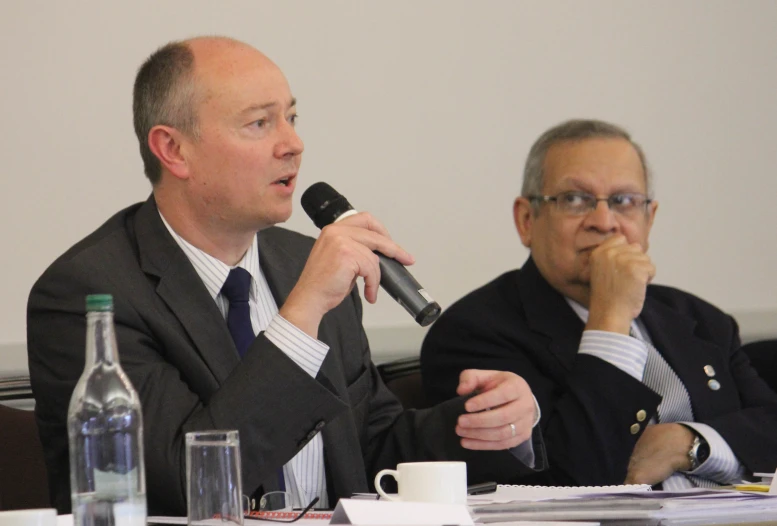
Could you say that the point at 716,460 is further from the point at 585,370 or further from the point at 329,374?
the point at 329,374

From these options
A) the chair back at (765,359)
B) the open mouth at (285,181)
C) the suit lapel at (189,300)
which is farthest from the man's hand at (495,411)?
the chair back at (765,359)

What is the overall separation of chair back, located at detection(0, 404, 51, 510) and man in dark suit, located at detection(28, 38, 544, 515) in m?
0.22

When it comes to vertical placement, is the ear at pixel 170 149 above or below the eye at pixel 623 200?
above

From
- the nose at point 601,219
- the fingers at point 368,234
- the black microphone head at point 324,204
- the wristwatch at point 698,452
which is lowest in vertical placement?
the wristwatch at point 698,452

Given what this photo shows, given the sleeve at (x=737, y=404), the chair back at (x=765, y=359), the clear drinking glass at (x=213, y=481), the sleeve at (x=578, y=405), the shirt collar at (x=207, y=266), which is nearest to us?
the clear drinking glass at (x=213, y=481)

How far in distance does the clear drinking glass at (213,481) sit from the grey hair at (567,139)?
1.71 meters

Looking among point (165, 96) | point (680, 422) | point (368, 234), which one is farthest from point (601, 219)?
point (165, 96)

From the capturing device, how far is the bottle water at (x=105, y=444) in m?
1.12

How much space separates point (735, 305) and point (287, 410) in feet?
7.58

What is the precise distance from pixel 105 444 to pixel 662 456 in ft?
5.12

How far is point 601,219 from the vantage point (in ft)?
8.84

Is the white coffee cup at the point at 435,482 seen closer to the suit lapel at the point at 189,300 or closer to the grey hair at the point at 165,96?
the suit lapel at the point at 189,300

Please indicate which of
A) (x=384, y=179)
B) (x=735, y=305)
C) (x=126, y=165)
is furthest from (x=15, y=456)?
(x=735, y=305)

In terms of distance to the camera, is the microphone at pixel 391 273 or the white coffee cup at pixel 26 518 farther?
the microphone at pixel 391 273
